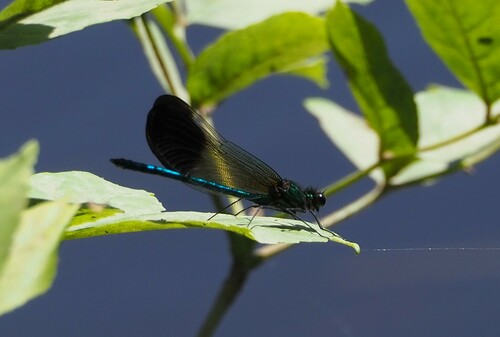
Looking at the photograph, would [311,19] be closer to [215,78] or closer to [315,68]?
[215,78]

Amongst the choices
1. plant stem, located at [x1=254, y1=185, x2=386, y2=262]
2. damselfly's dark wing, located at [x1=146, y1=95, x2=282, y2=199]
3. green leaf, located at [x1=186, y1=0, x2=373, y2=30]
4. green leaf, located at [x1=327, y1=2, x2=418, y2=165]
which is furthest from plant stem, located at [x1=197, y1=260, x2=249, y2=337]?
green leaf, located at [x1=186, y1=0, x2=373, y2=30]

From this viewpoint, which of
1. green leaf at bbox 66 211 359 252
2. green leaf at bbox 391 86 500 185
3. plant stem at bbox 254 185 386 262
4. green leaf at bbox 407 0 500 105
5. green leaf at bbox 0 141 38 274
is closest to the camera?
green leaf at bbox 0 141 38 274

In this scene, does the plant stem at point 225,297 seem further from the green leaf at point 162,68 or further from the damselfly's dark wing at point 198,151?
the green leaf at point 162,68

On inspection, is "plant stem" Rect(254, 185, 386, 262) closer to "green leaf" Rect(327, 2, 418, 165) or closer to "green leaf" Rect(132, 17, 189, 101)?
"green leaf" Rect(327, 2, 418, 165)

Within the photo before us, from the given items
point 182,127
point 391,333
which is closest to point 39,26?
point 182,127

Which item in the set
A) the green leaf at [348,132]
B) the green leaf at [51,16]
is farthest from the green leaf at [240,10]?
the green leaf at [51,16]

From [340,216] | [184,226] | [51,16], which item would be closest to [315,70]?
[340,216]
